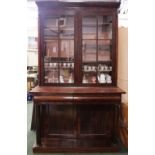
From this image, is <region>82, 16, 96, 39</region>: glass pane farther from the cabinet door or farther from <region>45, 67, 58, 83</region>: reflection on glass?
the cabinet door

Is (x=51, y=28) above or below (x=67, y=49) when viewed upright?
above

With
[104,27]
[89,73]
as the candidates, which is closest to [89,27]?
[104,27]

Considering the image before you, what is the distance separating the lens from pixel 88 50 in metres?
3.67

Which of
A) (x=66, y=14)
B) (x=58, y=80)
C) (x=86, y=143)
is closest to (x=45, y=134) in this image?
(x=86, y=143)

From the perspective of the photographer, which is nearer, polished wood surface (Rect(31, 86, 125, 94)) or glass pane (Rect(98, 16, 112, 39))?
polished wood surface (Rect(31, 86, 125, 94))

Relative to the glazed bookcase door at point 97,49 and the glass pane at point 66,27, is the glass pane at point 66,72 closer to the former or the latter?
the glazed bookcase door at point 97,49

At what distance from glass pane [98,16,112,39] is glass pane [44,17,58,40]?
70 cm

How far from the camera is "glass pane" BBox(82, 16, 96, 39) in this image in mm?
3586

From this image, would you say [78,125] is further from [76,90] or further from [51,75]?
[51,75]

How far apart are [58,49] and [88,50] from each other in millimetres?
482

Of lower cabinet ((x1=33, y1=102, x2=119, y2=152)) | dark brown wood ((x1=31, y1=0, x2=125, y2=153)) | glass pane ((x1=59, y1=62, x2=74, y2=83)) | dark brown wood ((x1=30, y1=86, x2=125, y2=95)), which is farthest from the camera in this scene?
glass pane ((x1=59, y1=62, x2=74, y2=83))

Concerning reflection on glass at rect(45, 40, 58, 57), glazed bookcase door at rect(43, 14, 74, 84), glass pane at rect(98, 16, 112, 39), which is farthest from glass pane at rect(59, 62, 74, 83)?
glass pane at rect(98, 16, 112, 39)
